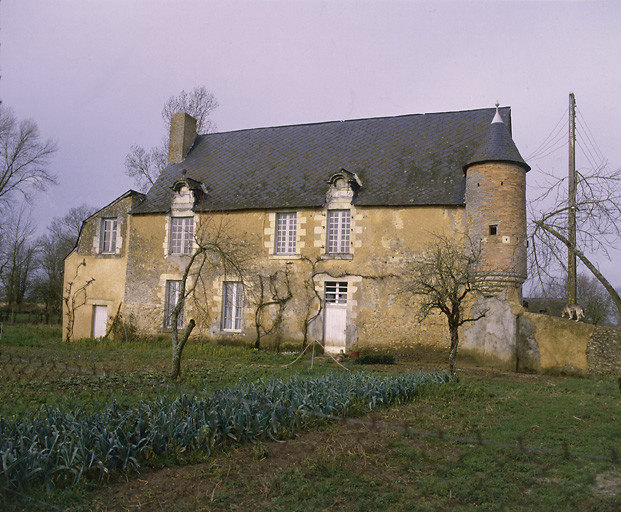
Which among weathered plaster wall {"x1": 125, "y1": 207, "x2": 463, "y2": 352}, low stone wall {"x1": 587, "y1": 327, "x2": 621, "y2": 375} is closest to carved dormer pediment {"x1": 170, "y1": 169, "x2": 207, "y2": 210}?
weathered plaster wall {"x1": 125, "y1": 207, "x2": 463, "y2": 352}

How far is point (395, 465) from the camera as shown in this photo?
525cm

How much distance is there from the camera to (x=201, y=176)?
20.1m

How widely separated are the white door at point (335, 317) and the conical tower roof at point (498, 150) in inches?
216

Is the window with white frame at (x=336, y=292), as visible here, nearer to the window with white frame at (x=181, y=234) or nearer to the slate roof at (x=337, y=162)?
the slate roof at (x=337, y=162)

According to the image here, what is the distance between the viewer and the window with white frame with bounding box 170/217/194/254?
18.9m

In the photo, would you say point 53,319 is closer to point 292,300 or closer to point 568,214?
point 292,300

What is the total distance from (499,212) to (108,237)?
46.6 feet

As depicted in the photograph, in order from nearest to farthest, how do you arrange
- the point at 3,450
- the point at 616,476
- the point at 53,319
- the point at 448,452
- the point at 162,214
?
the point at 3,450, the point at 616,476, the point at 448,452, the point at 162,214, the point at 53,319

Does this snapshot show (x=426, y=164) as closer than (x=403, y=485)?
No

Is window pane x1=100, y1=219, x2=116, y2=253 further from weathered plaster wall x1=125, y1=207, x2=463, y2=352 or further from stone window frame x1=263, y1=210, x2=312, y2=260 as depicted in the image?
stone window frame x1=263, y1=210, x2=312, y2=260

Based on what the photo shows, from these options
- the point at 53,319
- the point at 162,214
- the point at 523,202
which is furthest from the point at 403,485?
the point at 53,319

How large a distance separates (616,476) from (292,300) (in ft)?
41.3

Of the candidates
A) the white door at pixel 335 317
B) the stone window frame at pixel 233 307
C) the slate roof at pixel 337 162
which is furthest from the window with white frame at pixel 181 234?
the white door at pixel 335 317

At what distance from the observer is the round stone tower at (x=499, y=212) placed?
14.9m
